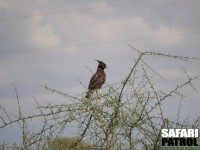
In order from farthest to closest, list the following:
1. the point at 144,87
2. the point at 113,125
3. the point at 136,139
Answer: the point at 144,87, the point at 136,139, the point at 113,125

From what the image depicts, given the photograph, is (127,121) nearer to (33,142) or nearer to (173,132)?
(173,132)

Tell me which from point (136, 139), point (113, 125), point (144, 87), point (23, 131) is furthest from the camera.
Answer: point (23, 131)

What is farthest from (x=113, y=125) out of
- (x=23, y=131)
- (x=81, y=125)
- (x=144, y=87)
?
(x=23, y=131)

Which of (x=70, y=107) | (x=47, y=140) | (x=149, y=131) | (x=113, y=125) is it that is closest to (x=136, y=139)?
(x=149, y=131)

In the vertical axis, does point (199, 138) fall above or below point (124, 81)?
below

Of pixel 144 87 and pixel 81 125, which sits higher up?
pixel 144 87

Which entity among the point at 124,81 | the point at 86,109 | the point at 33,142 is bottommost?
the point at 33,142

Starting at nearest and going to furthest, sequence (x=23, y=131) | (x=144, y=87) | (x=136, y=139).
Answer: (x=136, y=139) < (x=144, y=87) < (x=23, y=131)

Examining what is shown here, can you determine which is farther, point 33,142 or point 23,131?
point 23,131

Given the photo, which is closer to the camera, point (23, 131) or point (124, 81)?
point (124, 81)

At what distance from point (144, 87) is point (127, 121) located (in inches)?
23.1

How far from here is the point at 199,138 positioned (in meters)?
4.02

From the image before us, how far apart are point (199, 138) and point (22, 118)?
1951 mm

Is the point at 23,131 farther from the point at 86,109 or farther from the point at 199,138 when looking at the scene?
the point at 199,138
